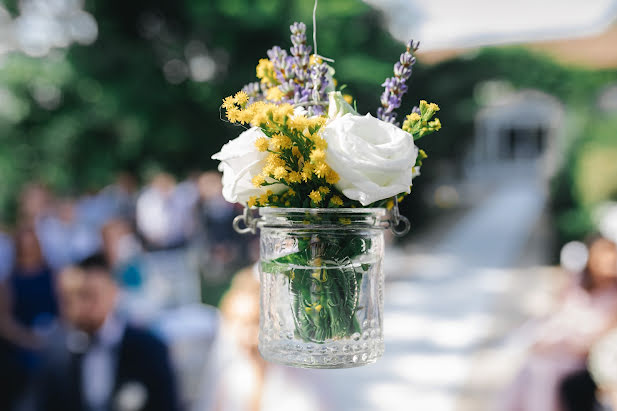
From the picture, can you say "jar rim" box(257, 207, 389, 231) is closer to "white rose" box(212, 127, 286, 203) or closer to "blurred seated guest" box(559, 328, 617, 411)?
"white rose" box(212, 127, 286, 203)

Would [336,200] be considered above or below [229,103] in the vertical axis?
below

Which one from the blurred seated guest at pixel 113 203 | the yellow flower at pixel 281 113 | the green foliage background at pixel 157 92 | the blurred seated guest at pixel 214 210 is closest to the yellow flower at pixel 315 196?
the yellow flower at pixel 281 113

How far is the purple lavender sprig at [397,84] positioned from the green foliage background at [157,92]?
4.65 metres

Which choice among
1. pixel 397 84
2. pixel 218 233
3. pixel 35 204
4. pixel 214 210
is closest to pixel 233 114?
pixel 397 84

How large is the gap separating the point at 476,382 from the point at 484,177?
1619 cm

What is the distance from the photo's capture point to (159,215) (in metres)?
6.62

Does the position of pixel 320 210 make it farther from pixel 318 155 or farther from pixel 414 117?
pixel 414 117

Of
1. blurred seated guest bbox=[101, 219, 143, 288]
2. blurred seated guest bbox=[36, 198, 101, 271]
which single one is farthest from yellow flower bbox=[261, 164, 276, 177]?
blurred seated guest bbox=[36, 198, 101, 271]

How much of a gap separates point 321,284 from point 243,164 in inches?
8.7

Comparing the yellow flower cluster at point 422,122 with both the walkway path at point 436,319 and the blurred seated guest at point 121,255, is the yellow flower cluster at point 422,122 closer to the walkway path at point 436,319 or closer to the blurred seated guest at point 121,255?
the walkway path at point 436,319

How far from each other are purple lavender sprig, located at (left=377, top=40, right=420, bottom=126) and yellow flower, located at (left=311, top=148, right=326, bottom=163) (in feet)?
0.57

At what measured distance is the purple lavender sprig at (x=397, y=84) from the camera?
35.9 inches

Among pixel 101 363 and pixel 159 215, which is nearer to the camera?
pixel 101 363

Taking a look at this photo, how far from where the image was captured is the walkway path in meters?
4.53
